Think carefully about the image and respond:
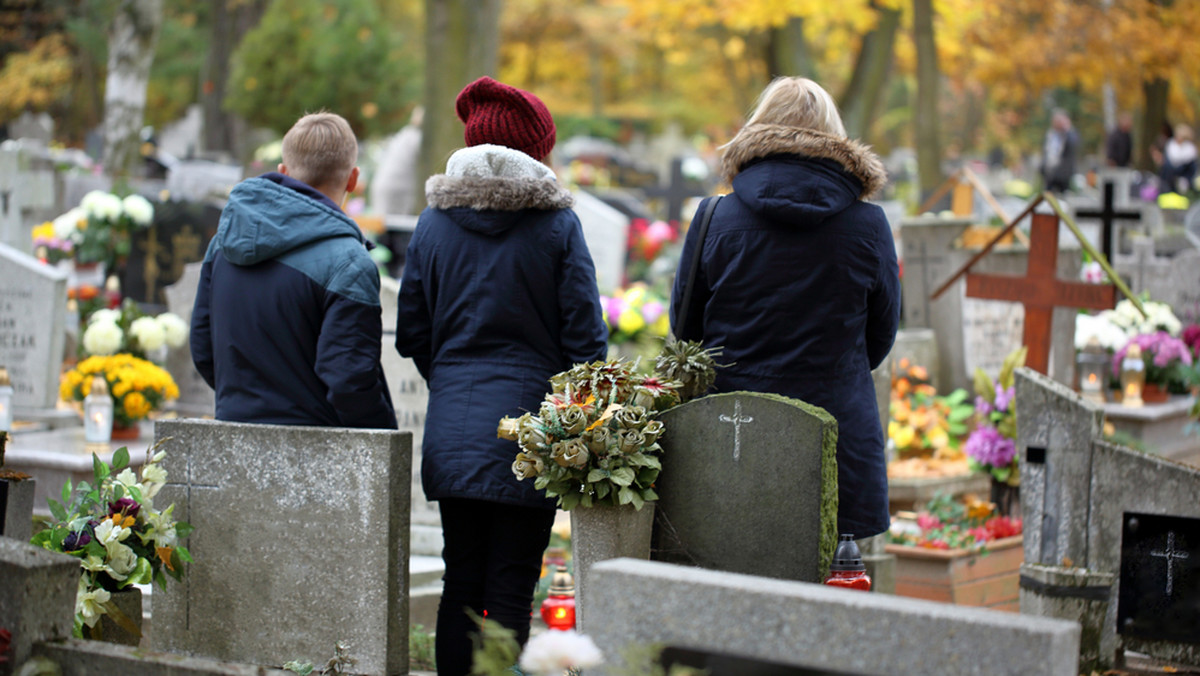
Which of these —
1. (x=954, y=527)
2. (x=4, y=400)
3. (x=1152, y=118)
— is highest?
(x=1152, y=118)

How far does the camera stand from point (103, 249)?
10164 mm

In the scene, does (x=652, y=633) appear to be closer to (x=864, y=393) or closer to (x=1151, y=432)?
(x=864, y=393)

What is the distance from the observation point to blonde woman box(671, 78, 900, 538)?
354 cm

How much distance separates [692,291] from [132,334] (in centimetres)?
492

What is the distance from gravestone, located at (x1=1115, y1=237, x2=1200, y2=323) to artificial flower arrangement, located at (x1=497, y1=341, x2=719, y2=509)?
7993mm

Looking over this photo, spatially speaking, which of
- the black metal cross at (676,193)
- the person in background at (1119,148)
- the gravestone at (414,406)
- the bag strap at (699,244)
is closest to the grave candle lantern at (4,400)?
the gravestone at (414,406)

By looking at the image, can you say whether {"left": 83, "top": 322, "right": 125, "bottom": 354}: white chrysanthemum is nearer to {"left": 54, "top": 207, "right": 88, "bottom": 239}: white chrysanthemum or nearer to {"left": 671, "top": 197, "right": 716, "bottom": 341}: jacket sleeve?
{"left": 54, "top": 207, "right": 88, "bottom": 239}: white chrysanthemum

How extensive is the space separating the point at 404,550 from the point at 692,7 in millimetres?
17814

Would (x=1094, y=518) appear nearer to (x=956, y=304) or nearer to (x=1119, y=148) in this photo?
(x=956, y=304)

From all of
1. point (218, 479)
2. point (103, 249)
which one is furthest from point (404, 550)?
point (103, 249)

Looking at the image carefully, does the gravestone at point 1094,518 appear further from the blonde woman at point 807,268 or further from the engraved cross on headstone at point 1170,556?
the blonde woman at point 807,268

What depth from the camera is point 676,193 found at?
18.6 m

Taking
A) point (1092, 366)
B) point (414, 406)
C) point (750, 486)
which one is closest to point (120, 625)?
point (750, 486)

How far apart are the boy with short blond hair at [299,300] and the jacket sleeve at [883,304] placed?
1.46 m
